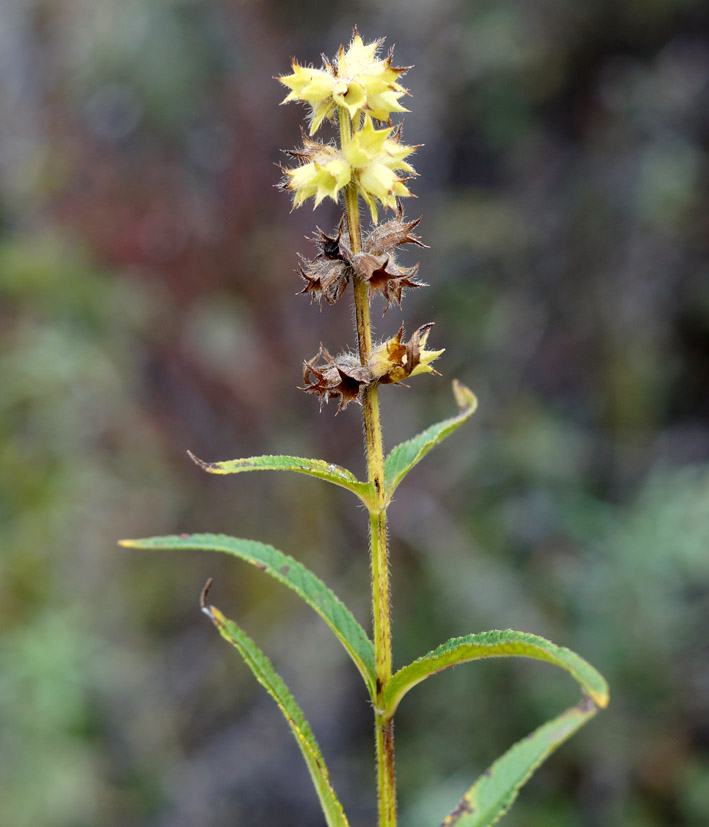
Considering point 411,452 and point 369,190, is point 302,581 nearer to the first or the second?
point 411,452

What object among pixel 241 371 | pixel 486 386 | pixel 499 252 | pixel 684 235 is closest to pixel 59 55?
pixel 241 371

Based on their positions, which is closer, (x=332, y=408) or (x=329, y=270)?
(x=329, y=270)

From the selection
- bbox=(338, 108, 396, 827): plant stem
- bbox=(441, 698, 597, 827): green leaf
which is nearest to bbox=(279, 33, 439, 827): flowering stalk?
bbox=(338, 108, 396, 827): plant stem

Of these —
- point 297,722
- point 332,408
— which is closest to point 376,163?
point 297,722

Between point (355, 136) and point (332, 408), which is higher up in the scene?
point (332, 408)

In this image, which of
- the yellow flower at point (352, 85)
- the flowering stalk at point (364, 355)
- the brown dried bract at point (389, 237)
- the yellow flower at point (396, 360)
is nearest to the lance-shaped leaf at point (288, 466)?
the flowering stalk at point (364, 355)

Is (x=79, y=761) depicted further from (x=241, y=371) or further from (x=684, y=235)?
(x=684, y=235)

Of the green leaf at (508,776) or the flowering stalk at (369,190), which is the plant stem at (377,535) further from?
the green leaf at (508,776)
